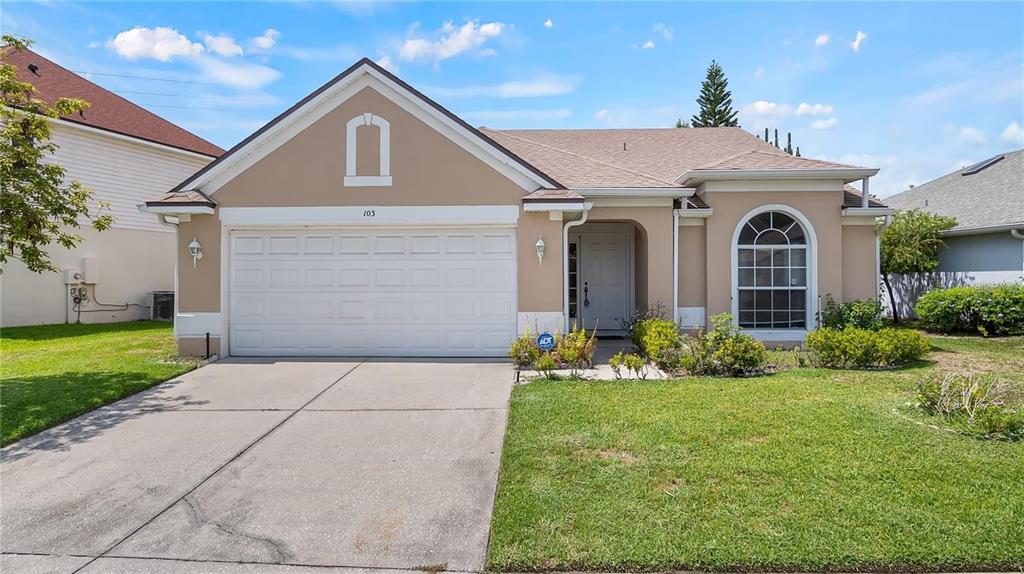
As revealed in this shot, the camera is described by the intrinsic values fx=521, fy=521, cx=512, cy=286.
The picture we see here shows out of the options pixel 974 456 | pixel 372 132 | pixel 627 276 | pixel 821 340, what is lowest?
pixel 974 456

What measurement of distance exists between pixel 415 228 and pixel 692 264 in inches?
229

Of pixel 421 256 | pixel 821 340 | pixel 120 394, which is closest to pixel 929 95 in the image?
pixel 821 340

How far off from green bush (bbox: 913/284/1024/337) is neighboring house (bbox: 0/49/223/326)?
72.9ft

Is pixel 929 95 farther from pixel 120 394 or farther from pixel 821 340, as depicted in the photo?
pixel 120 394

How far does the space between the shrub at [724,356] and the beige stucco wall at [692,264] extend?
2701mm

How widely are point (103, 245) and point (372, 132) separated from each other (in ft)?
39.4

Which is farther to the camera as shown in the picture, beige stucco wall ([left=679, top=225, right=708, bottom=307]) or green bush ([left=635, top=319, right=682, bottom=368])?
beige stucco wall ([left=679, top=225, right=708, bottom=307])

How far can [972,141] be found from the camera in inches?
799

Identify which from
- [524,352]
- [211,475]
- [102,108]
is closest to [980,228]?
[524,352]

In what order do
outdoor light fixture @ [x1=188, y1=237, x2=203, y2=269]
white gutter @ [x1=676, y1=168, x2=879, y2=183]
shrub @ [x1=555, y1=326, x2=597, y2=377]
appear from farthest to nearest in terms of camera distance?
white gutter @ [x1=676, y1=168, x2=879, y2=183], outdoor light fixture @ [x1=188, y1=237, x2=203, y2=269], shrub @ [x1=555, y1=326, x2=597, y2=377]

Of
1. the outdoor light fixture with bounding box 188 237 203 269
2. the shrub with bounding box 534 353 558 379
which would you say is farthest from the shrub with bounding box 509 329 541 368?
the outdoor light fixture with bounding box 188 237 203 269

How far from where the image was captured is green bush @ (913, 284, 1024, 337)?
1174cm

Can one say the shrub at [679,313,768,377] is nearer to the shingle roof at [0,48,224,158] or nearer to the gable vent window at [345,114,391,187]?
the gable vent window at [345,114,391,187]

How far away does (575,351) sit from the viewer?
8344 mm
